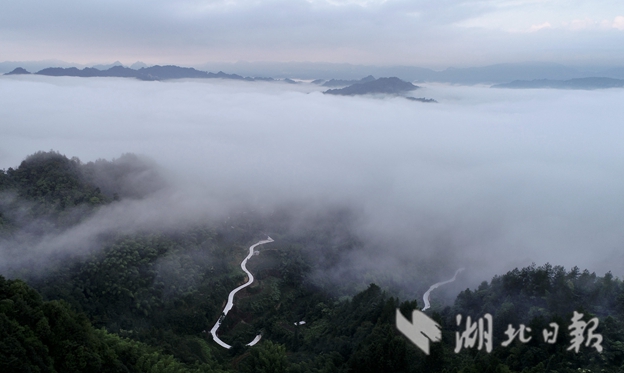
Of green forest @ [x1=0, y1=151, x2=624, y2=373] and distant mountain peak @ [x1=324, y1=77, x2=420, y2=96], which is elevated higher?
distant mountain peak @ [x1=324, y1=77, x2=420, y2=96]

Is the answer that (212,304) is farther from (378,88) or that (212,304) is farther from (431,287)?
(378,88)

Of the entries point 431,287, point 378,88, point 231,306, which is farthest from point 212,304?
point 378,88

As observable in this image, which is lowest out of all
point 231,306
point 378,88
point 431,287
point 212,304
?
point 431,287

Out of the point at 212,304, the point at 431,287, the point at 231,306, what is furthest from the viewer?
the point at 431,287

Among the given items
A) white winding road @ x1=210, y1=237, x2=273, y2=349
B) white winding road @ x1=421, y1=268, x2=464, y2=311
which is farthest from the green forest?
white winding road @ x1=421, y1=268, x2=464, y2=311

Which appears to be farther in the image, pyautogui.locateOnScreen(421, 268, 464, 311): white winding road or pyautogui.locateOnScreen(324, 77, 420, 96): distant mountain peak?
pyautogui.locateOnScreen(324, 77, 420, 96): distant mountain peak

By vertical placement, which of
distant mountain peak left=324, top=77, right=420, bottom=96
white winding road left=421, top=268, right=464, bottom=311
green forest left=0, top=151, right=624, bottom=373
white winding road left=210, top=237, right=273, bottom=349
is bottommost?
white winding road left=421, top=268, right=464, bottom=311

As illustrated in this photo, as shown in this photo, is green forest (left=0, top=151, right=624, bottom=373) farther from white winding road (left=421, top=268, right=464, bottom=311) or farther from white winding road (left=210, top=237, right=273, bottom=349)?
white winding road (left=421, top=268, right=464, bottom=311)

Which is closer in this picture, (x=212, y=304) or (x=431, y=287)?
(x=212, y=304)

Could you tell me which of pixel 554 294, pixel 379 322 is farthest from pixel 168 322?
pixel 554 294
